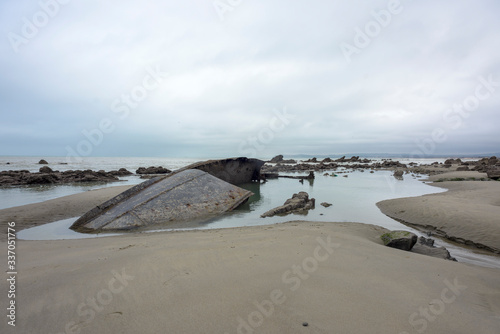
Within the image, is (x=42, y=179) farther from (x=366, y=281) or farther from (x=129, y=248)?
(x=366, y=281)

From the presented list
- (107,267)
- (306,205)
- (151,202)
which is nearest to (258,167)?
(306,205)

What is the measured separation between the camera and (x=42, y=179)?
42.7ft

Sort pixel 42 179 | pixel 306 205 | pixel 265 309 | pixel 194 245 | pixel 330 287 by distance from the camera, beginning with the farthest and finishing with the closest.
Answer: pixel 42 179, pixel 306 205, pixel 194 245, pixel 330 287, pixel 265 309

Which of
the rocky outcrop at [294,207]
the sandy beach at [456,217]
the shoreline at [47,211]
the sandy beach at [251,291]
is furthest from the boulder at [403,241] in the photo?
the shoreline at [47,211]

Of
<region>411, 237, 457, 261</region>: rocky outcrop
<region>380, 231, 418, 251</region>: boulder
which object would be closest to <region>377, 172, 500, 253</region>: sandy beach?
<region>411, 237, 457, 261</region>: rocky outcrop

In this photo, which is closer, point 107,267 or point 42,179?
point 107,267

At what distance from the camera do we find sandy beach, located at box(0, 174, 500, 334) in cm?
147

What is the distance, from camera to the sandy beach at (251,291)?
1475mm

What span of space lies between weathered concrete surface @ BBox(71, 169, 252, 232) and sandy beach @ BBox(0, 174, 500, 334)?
2.10m

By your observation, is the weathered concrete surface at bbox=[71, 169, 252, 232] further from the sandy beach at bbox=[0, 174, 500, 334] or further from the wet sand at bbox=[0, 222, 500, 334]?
the wet sand at bbox=[0, 222, 500, 334]

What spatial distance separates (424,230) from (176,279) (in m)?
5.51

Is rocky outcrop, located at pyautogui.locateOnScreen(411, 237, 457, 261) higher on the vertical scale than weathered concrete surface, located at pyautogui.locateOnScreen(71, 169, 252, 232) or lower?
lower

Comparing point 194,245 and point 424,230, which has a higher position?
point 194,245

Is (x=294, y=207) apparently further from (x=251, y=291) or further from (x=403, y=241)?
(x=251, y=291)
